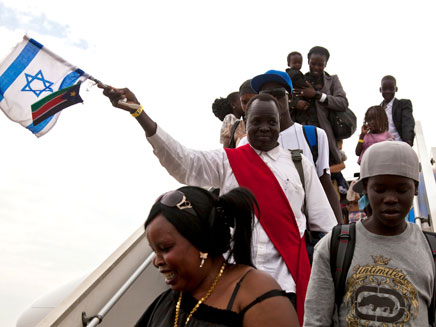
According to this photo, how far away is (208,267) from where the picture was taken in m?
2.58

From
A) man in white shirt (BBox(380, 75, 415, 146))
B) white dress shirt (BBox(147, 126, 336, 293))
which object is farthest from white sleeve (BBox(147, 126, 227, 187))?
man in white shirt (BBox(380, 75, 415, 146))

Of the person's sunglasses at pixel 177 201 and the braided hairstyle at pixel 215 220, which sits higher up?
the person's sunglasses at pixel 177 201

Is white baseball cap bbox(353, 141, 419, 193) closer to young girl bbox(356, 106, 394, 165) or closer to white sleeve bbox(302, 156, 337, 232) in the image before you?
white sleeve bbox(302, 156, 337, 232)

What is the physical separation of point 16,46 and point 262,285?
247 centimetres

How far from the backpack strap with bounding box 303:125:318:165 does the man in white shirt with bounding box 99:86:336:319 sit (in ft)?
1.86

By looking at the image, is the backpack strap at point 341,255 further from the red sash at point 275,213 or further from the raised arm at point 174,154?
the raised arm at point 174,154

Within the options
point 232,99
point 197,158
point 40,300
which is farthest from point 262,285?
point 40,300

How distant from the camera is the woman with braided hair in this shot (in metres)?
2.36

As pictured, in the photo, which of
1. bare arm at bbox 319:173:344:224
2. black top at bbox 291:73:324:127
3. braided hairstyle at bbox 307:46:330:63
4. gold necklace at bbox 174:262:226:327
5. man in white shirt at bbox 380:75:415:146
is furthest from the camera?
man in white shirt at bbox 380:75:415:146

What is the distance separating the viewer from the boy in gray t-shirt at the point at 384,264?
2547 millimetres

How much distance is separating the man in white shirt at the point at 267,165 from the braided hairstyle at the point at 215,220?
814 mm

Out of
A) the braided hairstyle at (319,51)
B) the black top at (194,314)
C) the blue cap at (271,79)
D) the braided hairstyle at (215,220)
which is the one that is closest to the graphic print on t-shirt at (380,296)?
the black top at (194,314)

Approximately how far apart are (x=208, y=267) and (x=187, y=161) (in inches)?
46.3

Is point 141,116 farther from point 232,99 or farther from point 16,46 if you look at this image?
point 232,99
